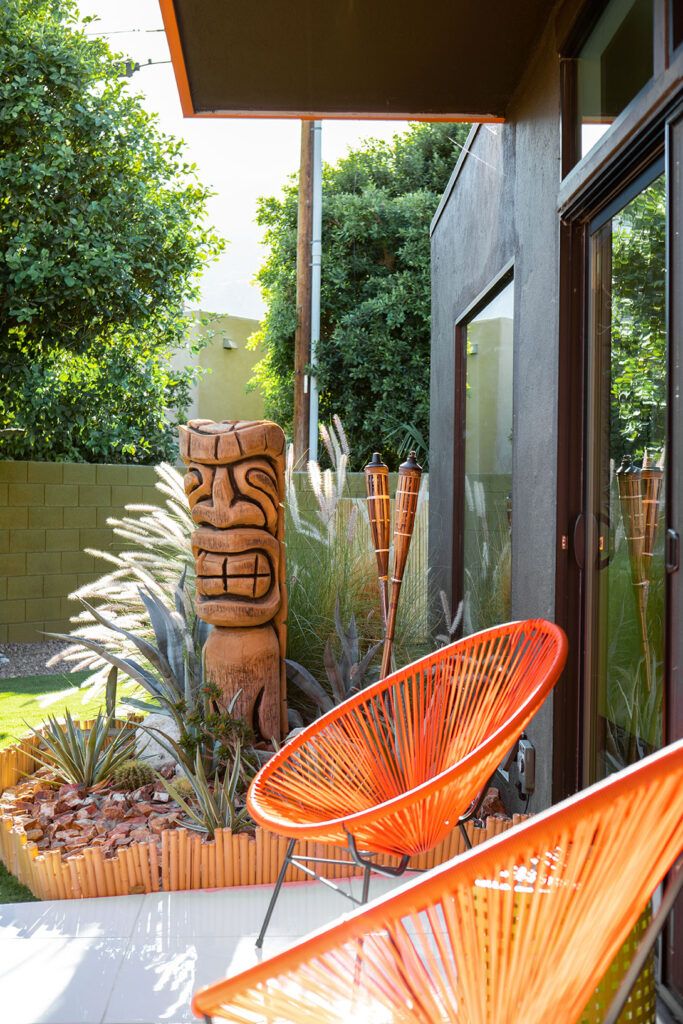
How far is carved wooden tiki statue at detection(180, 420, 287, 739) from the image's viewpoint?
144 inches

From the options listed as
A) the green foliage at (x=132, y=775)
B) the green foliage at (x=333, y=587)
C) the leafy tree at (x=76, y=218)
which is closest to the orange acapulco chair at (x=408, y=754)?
the green foliage at (x=132, y=775)

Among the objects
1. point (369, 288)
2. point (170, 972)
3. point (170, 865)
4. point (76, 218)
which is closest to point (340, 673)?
point (170, 865)

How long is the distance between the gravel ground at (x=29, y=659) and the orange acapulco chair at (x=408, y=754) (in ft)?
15.2

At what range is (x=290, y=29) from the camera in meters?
3.18

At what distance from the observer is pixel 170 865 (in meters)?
2.93

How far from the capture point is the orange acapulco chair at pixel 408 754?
200 centimetres

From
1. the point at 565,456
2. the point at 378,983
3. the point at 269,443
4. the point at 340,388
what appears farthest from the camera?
the point at 340,388

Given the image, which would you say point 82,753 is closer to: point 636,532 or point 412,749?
point 412,749

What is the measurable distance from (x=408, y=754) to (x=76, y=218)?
574 centimetres

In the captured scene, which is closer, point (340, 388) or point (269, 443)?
point (269, 443)

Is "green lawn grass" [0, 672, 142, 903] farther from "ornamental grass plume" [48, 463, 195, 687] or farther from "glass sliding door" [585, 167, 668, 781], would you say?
"glass sliding door" [585, 167, 668, 781]

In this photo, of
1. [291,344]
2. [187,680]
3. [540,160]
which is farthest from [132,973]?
[291,344]

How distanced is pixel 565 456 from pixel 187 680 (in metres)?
1.74

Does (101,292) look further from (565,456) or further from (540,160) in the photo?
(565,456)
